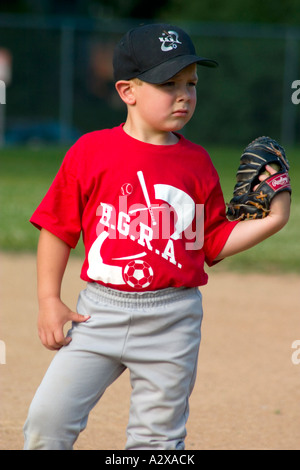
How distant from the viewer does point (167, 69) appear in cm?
209

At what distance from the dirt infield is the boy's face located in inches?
51.2

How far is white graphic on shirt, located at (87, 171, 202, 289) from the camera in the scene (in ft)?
6.89

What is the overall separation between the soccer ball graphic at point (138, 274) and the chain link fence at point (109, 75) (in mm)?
14441

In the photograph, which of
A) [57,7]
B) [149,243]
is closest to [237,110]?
[57,7]

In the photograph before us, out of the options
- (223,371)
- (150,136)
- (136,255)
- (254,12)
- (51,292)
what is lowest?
(254,12)

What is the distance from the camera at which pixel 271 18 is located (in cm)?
2353

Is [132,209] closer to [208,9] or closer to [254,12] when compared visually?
[254,12]

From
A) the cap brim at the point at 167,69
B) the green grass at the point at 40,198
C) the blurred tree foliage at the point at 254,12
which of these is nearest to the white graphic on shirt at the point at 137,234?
the cap brim at the point at 167,69

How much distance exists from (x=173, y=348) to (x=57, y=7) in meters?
24.6

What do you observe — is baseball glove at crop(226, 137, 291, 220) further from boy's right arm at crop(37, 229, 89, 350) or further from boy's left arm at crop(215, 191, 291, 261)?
boy's right arm at crop(37, 229, 89, 350)

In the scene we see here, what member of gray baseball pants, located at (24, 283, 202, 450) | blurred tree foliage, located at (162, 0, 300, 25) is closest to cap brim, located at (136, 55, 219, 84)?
gray baseball pants, located at (24, 283, 202, 450)

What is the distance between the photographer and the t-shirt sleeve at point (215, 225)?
2230 mm

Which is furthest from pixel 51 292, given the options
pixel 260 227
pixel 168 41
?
pixel 168 41

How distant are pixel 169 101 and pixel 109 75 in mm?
15290
